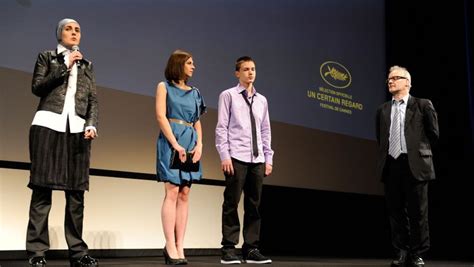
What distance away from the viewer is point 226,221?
327cm

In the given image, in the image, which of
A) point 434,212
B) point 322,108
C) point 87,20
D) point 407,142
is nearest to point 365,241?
point 434,212

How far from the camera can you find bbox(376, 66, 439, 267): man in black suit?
11.3 ft

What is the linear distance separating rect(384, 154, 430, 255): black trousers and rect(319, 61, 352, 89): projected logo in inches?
60.6

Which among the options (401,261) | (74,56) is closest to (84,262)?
(74,56)

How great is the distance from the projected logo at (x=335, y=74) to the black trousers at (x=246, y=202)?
1.83m

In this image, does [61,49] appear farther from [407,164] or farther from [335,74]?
[335,74]

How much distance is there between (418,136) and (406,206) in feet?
1.44

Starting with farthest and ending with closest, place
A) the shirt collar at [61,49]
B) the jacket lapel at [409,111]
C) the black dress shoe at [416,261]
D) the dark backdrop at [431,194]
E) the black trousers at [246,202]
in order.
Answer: the dark backdrop at [431,194]
the jacket lapel at [409,111]
the black dress shoe at [416,261]
the black trousers at [246,202]
the shirt collar at [61,49]

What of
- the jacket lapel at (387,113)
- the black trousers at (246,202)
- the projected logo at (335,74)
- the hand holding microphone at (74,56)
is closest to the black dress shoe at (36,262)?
the hand holding microphone at (74,56)

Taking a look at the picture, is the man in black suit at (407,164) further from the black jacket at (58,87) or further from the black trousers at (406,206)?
the black jacket at (58,87)

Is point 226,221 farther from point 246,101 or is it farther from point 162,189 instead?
point 162,189

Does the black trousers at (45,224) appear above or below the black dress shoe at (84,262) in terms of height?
above

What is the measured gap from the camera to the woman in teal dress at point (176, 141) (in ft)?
9.58

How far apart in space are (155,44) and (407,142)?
1.68 metres
